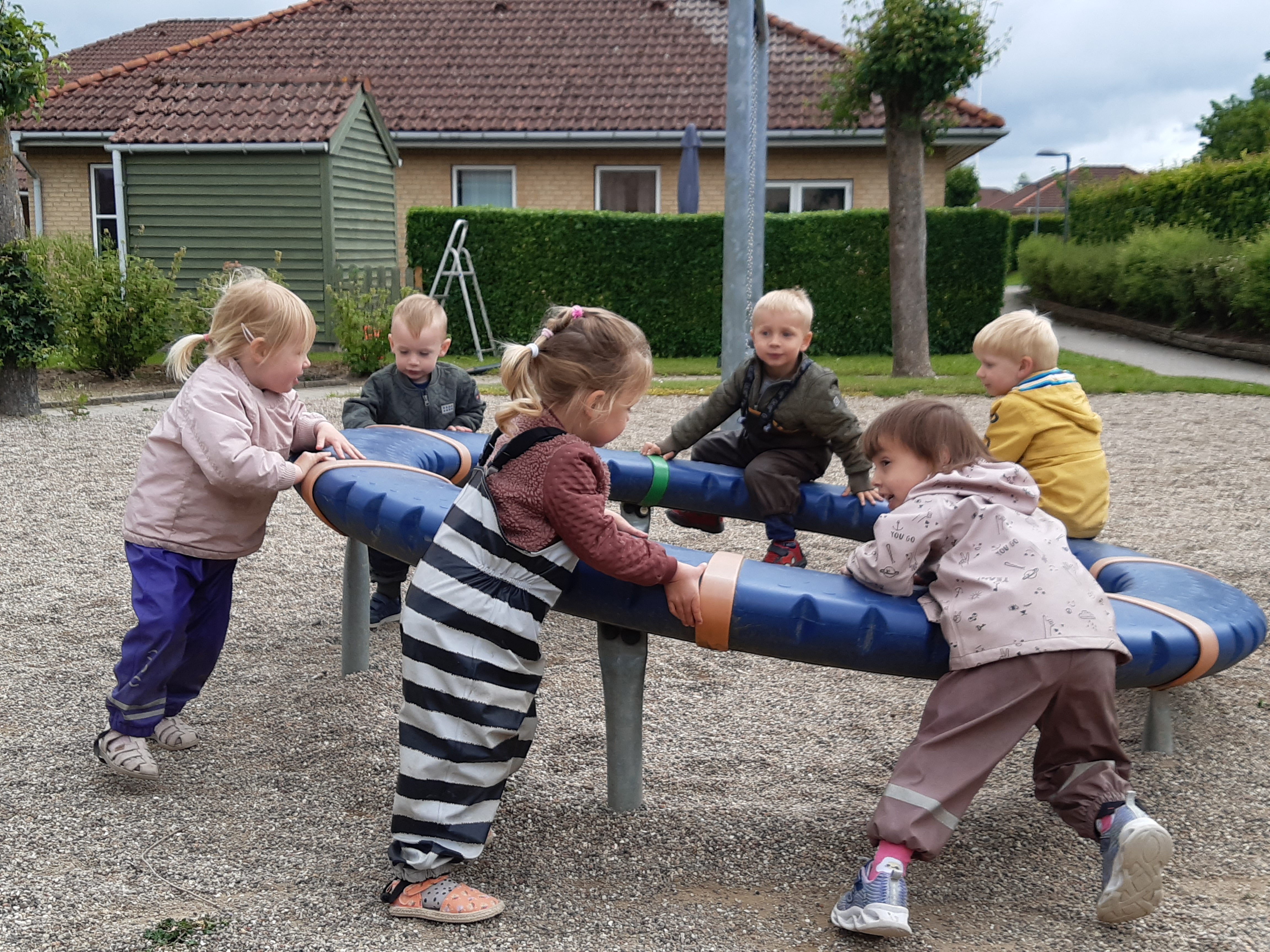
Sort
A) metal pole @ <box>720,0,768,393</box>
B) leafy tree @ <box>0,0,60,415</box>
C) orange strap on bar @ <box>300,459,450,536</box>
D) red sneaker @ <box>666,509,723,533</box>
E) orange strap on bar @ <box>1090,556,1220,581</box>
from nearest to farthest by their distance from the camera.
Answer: orange strap on bar @ <box>300,459,450,536</box>, orange strap on bar @ <box>1090,556,1220,581</box>, red sneaker @ <box>666,509,723,533</box>, metal pole @ <box>720,0,768,393</box>, leafy tree @ <box>0,0,60,415</box>

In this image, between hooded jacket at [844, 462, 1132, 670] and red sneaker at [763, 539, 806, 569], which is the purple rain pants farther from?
red sneaker at [763, 539, 806, 569]

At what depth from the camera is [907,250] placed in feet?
40.8

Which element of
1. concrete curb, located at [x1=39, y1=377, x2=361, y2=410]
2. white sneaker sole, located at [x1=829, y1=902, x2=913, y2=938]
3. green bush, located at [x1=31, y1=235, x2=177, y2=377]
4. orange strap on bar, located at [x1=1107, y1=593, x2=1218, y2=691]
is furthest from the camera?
green bush, located at [x1=31, y1=235, x2=177, y2=377]

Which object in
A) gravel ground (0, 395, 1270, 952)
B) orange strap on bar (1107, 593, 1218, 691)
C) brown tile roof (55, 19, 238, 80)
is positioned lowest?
gravel ground (0, 395, 1270, 952)

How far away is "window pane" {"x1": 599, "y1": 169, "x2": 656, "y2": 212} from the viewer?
17.2m

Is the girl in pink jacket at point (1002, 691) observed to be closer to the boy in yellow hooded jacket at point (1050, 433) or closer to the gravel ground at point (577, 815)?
the gravel ground at point (577, 815)

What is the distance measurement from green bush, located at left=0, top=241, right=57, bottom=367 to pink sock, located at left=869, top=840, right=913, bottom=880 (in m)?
8.46

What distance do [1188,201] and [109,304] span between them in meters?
15.9

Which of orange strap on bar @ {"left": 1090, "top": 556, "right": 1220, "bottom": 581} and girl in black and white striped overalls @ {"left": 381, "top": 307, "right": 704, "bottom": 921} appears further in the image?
orange strap on bar @ {"left": 1090, "top": 556, "right": 1220, "bottom": 581}

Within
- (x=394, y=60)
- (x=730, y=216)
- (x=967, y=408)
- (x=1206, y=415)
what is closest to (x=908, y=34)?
(x=967, y=408)

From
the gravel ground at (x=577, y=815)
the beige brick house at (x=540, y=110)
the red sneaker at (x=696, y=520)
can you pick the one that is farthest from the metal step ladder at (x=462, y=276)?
the gravel ground at (x=577, y=815)

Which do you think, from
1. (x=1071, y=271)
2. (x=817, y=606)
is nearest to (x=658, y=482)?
(x=817, y=606)

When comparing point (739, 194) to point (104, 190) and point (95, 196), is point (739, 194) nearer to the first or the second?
point (95, 196)

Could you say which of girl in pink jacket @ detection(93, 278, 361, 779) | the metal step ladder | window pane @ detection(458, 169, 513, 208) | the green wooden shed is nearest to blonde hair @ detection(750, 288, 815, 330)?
girl in pink jacket @ detection(93, 278, 361, 779)
